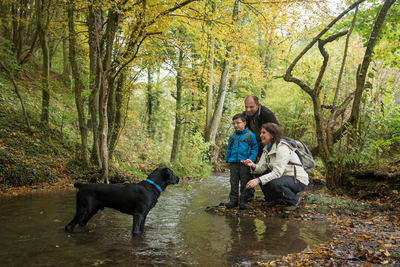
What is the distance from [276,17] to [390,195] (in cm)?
738

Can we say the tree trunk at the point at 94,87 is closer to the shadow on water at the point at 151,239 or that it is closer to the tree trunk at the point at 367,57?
the shadow on water at the point at 151,239

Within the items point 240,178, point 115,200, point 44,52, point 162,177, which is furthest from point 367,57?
point 44,52

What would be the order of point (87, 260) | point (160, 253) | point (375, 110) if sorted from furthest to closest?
point (375, 110) → point (160, 253) → point (87, 260)

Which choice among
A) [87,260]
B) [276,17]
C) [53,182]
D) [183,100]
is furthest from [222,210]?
[183,100]

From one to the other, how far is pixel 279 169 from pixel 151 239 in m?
2.72

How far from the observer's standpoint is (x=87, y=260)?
10.2 ft

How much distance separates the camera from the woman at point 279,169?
16.6 feet

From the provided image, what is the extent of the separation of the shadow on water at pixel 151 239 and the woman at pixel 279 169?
57cm

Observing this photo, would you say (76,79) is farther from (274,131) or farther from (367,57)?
(367,57)

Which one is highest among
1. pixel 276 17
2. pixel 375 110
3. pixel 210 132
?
pixel 276 17

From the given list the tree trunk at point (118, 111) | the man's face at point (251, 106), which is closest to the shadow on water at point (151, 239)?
the man's face at point (251, 106)

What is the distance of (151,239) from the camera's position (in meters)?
3.98

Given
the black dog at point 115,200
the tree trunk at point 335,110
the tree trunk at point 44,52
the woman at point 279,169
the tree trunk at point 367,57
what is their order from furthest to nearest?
the tree trunk at point 44,52 → the tree trunk at point 335,110 → the tree trunk at point 367,57 → the woman at point 279,169 → the black dog at point 115,200

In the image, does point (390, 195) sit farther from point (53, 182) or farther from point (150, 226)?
point (53, 182)
